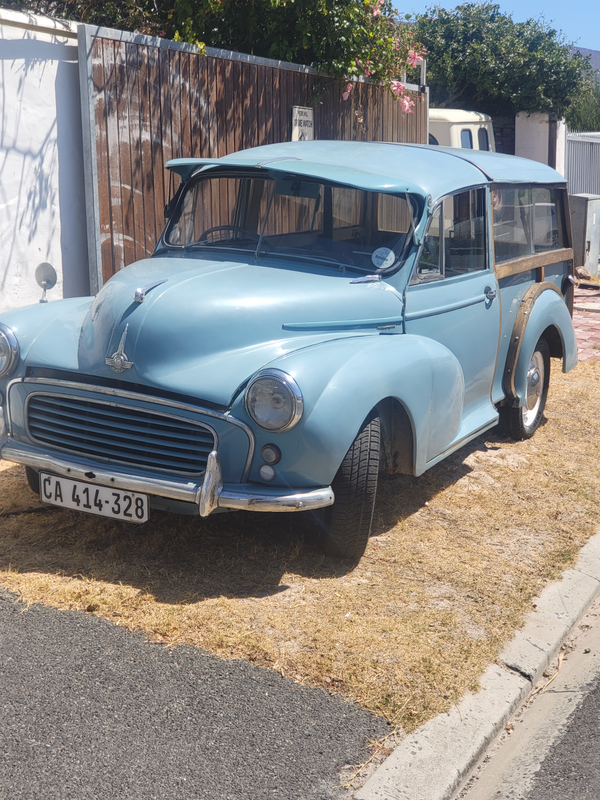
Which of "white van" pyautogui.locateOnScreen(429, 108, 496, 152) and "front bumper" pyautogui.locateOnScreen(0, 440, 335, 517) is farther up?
"white van" pyautogui.locateOnScreen(429, 108, 496, 152)

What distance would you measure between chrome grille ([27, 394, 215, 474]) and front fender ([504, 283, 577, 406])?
2.63m

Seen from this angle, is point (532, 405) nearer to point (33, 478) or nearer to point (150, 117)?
point (33, 478)

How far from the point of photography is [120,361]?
3594 mm

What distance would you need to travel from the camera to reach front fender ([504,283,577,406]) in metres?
5.37

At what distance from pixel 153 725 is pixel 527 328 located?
3639 mm

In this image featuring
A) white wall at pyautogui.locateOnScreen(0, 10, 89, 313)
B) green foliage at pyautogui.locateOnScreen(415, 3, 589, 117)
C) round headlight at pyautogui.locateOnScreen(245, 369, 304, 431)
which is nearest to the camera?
round headlight at pyautogui.locateOnScreen(245, 369, 304, 431)

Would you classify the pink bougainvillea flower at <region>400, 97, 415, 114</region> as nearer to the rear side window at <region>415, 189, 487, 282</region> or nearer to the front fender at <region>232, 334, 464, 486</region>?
the rear side window at <region>415, 189, 487, 282</region>

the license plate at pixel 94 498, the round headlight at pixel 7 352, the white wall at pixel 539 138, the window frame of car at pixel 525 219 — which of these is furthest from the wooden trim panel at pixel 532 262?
the white wall at pixel 539 138

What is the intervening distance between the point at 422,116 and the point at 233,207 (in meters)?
7.44

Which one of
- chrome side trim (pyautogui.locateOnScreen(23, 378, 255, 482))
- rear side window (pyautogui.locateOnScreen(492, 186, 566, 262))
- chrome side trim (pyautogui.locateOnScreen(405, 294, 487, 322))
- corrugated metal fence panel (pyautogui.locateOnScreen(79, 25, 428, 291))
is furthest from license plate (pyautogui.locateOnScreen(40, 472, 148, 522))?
corrugated metal fence panel (pyautogui.locateOnScreen(79, 25, 428, 291))

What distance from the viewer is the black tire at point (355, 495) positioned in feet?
11.9

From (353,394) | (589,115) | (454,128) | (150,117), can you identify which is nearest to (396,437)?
(353,394)

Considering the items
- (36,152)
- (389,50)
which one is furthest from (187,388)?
(389,50)

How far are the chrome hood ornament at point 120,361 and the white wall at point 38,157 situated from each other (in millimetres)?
2867
